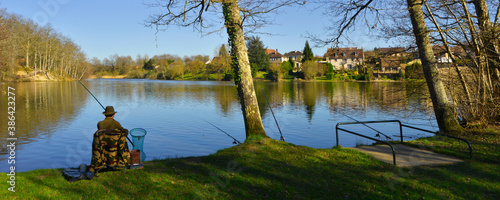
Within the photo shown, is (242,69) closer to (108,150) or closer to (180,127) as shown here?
(108,150)

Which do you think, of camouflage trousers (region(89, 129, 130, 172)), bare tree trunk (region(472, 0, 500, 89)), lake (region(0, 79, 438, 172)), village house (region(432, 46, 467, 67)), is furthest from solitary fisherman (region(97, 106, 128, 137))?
bare tree trunk (region(472, 0, 500, 89))

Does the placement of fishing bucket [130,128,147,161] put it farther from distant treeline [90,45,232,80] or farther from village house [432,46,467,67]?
distant treeline [90,45,232,80]

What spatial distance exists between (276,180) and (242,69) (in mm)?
4509

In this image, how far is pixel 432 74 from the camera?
11.4 meters

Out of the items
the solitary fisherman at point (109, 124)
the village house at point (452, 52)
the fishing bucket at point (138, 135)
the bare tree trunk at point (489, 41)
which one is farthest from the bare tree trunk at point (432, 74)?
the solitary fisherman at point (109, 124)

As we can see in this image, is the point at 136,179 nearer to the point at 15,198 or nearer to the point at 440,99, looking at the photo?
the point at 15,198

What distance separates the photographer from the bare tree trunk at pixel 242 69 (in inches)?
398

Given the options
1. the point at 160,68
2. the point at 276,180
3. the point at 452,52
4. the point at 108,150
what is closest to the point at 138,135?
the point at 108,150

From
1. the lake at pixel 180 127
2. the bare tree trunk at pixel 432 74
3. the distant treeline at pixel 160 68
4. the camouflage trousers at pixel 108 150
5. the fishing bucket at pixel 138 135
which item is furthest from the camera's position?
the distant treeline at pixel 160 68

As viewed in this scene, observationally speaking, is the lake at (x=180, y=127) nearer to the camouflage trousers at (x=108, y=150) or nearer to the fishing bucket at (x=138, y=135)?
the fishing bucket at (x=138, y=135)

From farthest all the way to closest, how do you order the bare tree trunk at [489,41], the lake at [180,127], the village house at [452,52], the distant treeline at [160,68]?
the distant treeline at [160,68] → the village house at [452,52] → the lake at [180,127] → the bare tree trunk at [489,41]

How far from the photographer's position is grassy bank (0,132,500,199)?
5.67 meters

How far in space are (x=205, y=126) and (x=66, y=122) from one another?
772 centimetres

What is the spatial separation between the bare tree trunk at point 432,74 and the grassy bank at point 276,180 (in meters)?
3.00
